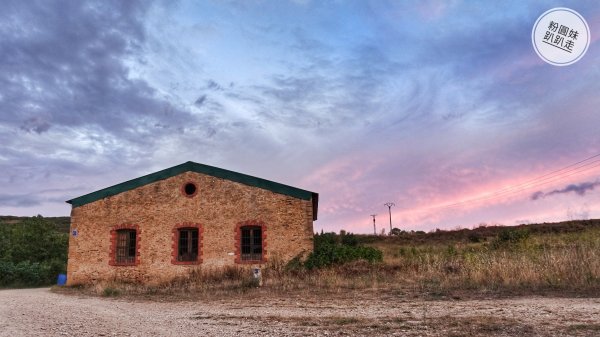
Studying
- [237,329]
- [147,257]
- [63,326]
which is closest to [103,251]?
[147,257]

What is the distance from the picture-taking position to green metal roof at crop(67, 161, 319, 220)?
61.2 ft

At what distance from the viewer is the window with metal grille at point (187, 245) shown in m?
18.5

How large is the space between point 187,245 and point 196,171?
310 centimetres

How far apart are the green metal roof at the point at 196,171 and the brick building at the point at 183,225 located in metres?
0.04

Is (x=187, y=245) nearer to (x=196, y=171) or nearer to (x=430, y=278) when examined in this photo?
(x=196, y=171)

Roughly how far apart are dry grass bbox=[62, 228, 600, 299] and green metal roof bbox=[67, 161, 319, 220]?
301cm

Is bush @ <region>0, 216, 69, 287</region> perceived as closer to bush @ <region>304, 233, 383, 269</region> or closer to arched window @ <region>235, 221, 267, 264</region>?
arched window @ <region>235, 221, 267, 264</region>

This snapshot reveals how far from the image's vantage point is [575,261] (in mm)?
12453

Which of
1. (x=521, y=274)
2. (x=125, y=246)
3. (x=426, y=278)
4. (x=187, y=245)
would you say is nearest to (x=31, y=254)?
(x=125, y=246)

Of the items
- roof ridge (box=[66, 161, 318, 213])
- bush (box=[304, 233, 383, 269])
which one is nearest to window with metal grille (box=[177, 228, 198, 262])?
roof ridge (box=[66, 161, 318, 213])

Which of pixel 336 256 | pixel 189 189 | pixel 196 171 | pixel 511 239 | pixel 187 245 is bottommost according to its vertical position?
pixel 336 256

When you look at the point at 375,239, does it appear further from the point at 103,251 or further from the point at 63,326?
the point at 63,326

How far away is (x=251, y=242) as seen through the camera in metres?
18.5

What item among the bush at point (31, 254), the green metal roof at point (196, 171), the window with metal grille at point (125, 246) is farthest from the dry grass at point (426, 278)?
the bush at point (31, 254)
